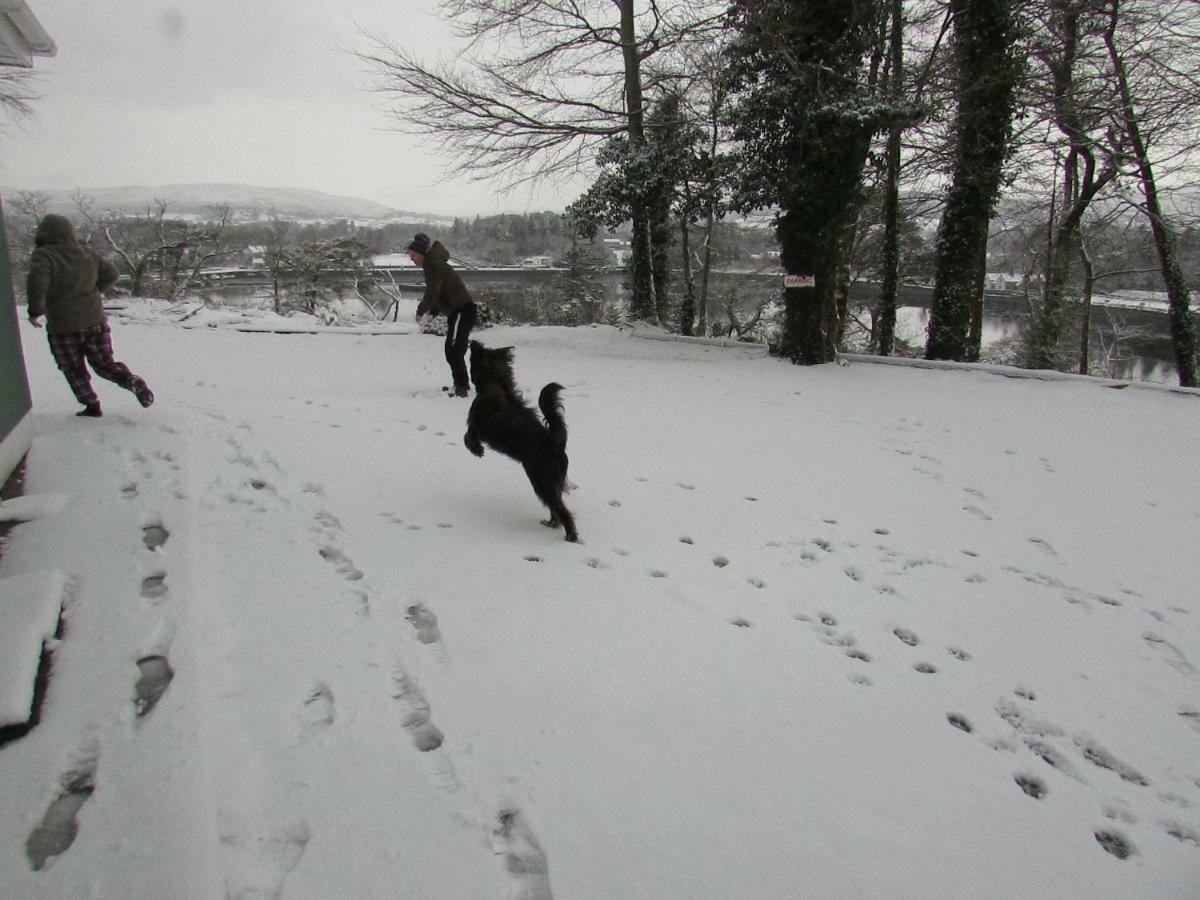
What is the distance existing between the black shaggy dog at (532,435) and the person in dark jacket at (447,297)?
2777mm

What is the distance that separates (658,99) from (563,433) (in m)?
11.4

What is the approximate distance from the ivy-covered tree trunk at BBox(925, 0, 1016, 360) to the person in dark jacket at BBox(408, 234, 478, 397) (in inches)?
308

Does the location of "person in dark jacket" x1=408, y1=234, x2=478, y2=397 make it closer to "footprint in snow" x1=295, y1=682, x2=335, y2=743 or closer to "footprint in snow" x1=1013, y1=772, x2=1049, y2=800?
"footprint in snow" x1=295, y1=682, x2=335, y2=743

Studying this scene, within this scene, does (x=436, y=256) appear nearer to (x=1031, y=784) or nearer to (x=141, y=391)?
(x=141, y=391)

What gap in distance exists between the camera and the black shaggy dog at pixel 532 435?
10.9ft

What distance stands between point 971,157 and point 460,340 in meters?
9.05

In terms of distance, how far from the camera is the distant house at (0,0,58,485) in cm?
371

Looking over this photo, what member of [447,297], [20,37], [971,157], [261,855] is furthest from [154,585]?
[971,157]

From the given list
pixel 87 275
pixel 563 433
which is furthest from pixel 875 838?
pixel 87 275

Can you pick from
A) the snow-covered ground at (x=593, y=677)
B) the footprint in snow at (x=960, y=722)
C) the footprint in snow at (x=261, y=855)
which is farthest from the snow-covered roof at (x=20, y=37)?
the footprint in snow at (x=960, y=722)

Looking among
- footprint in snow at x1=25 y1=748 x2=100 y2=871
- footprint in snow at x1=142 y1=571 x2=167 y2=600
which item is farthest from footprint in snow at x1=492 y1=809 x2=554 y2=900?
footprint in snow at x1=142 y1=571 x2=167 y2=600

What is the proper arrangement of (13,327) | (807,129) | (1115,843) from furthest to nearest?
(807,129), (13,327), (1115,843)

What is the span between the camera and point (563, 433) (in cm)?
329

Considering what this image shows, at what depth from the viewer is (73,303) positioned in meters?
4.61
